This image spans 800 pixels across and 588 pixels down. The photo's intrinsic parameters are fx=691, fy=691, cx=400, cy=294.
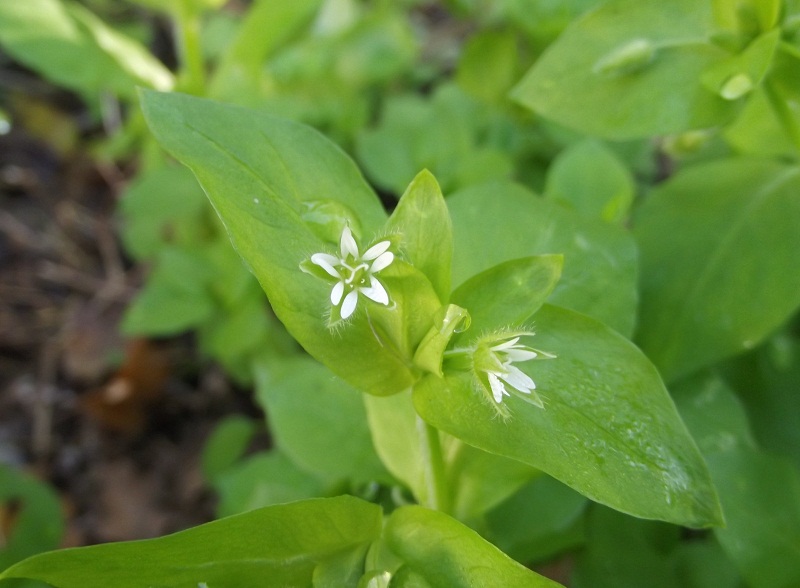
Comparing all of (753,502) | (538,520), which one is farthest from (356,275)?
(753,502)

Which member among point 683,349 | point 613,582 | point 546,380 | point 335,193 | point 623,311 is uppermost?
point 335,193

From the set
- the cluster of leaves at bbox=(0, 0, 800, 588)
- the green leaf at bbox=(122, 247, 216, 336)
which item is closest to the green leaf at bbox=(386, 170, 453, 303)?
the cluster of leaves at bbox=(0, 0, 800, 588)

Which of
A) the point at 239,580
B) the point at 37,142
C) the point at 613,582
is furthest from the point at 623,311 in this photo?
the point at 37,142

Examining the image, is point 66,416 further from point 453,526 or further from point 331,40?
point 453,526

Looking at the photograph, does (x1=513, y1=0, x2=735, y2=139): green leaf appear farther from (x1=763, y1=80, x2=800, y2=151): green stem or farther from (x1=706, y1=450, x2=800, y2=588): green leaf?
(x1=706, y1=450, x2=800, y2=588): green leaf

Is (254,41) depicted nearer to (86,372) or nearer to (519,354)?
(86,372)

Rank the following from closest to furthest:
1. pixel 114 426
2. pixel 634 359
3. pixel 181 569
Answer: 1. pixel 181 569
2. pixel 634 359
3. pixel 114 426

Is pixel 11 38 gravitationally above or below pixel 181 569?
above
